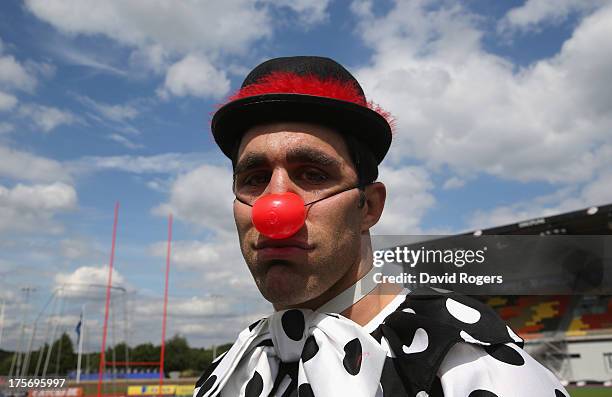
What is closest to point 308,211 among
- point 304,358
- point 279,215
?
point 279,215

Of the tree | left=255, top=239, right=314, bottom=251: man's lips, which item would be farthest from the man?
the tree

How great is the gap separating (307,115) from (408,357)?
699mm

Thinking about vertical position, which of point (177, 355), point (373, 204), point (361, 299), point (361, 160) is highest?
point (177, 355)

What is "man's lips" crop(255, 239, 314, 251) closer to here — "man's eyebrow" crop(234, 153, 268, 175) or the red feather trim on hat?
"man's eyebrow" crop(234, 153, 268, 175)

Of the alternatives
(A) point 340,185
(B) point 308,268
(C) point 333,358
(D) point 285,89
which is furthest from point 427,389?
(D) point 285,89

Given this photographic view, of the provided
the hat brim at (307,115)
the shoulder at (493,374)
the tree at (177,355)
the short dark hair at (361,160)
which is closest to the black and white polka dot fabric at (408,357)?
the shoulder at (493,374)

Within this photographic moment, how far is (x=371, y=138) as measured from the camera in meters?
1.59

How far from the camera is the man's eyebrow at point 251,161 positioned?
145cm

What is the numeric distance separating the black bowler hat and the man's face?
0.04 metres

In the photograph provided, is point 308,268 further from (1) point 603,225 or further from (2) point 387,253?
(1) point 603,225

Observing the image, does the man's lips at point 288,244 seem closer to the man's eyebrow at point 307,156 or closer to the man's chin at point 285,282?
the man's chin at point 285,282

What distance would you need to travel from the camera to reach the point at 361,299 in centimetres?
149

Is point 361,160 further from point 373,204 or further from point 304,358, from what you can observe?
point 304,358

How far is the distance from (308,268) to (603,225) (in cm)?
2270
